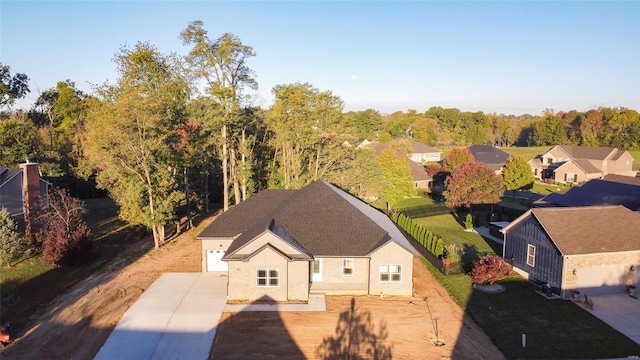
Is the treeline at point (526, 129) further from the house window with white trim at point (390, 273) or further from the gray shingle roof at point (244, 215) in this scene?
the house window with white trim at point (390, 273)

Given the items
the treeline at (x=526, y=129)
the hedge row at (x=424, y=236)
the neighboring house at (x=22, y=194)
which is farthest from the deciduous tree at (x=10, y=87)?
the treeline at (x=526, y=129)

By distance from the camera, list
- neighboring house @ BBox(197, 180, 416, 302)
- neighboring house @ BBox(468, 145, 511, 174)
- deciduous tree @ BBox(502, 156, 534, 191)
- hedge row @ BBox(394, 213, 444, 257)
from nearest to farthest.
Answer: neighboring house @ BBox(197, 180, 416, 302)
hedge row @ BBox(394, 213, 444, 257)
deciduous tree @ BBox(502, 156, 534, 191)
neighboring house @ BBox(468, 145, 511, 174)

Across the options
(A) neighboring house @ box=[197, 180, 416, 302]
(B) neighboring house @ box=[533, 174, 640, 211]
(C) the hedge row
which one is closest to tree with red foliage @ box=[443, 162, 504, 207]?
(B) neighboring house @ box=[533, 174, 640, 211]

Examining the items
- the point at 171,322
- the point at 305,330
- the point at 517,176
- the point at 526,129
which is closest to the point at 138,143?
the point at 171,322

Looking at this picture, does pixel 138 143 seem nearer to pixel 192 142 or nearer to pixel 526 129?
pixel 192 142

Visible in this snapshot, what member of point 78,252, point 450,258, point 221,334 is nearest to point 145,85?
point 78,252

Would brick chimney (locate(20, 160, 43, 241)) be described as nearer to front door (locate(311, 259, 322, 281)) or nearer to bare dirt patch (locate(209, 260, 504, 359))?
bare dirt patch (locate(209, 260, 504, 359))

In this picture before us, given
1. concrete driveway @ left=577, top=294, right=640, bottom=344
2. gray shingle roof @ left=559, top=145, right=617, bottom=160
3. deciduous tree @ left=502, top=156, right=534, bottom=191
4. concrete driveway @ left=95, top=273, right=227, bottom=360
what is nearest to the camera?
concrete driveway @ left=95, top=273, right=227, bottom=360
